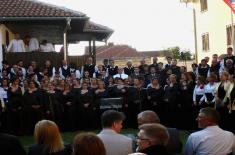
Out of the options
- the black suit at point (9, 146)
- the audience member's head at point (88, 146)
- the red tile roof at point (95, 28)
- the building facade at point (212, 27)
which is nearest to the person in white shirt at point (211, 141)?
the black suit at point (9, 146)

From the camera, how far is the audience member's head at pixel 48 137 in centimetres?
569

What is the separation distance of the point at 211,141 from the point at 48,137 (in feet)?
6.76

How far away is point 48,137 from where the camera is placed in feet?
18.7

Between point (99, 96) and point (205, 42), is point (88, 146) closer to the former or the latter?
point (99, 96)

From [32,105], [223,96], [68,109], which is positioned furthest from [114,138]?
[68,109]

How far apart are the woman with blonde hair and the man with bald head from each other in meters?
1.25

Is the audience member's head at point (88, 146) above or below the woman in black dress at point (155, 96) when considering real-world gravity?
above

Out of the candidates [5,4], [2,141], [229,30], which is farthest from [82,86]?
[229,30]

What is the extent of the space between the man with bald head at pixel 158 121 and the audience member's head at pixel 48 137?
4.26ft

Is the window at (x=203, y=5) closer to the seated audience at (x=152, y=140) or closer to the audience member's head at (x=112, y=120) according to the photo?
the audience member's head at (x=112, y=120)

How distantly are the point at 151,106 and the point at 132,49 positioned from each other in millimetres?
90970

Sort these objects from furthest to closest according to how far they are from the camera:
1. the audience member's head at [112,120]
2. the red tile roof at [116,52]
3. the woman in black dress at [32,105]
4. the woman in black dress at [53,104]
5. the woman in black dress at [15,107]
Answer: the red tile roof at [116,52], the woman in black dress at [53,104], the woman in black dress at [32,105], the woman in black dress at [15,107], the audience member's head at [112,120]

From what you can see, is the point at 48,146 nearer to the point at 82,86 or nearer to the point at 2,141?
the point at 2,141

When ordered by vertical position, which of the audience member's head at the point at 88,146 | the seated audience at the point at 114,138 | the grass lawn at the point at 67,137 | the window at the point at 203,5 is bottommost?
the grass lawn at the point at 67,137
